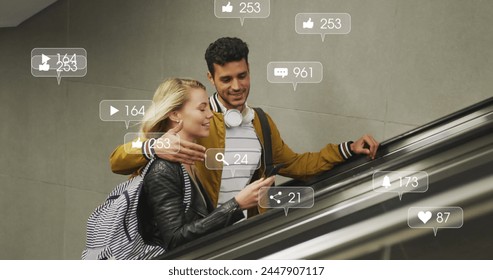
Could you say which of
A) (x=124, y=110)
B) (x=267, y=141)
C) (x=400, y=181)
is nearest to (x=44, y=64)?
(x=124, y=110)

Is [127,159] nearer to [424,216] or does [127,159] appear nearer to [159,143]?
[159,143]

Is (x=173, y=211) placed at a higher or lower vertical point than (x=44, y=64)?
lower

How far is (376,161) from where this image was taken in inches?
45.8

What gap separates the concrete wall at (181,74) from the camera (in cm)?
112

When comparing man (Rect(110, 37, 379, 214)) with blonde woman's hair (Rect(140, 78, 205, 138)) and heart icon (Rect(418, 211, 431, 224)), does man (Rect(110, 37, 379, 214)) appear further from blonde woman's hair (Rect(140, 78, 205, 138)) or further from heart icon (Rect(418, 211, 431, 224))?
heart icon (Rect(418, 211, 431, 224))

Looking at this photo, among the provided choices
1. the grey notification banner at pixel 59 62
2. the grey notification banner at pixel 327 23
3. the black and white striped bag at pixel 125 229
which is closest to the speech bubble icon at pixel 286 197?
the black and white striped bag at pixel 125 229

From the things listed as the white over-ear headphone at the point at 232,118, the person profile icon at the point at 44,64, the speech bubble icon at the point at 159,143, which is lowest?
the speech bubble icon at the point at 159,143

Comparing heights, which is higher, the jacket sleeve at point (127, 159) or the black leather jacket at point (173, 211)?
the jacket sleeve at point (127, 159)

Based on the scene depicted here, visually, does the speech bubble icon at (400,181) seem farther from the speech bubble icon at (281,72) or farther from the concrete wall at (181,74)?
the speech bubble icon at (281,72)

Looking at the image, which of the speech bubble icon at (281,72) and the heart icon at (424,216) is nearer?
the heart icon at (424,216)

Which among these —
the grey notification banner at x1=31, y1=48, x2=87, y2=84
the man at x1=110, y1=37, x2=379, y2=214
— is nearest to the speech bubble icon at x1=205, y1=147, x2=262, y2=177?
the man at x1=110, y1=37, x2=379, y2=214

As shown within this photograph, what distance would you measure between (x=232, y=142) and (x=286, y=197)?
0.12 meters

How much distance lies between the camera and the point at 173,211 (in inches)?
45.5
